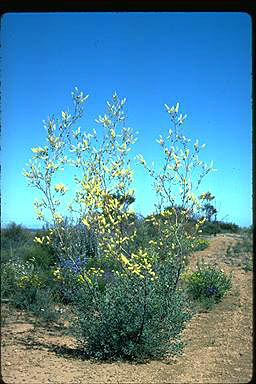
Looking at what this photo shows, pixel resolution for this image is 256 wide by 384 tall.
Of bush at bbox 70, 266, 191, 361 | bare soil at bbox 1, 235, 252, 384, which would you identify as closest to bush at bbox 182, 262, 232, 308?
bare soil at bbox 1, 235, 252, 384

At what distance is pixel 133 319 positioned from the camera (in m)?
5.30

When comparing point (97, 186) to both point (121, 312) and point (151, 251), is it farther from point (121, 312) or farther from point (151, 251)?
point (121, 312)

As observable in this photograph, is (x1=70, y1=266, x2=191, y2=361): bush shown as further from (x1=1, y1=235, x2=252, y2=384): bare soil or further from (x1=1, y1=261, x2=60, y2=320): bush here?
(x1=1, y1=261, x2=60, y2=320): bush

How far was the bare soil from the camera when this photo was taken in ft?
15.8

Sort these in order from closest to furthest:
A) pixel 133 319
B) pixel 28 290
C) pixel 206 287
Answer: pixel 133 319 < pixel 28 290 < pixel 206 287

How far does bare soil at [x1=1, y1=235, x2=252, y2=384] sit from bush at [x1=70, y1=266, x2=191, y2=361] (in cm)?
17

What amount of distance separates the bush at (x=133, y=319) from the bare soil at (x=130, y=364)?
0.57 ft

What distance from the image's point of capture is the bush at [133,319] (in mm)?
5301

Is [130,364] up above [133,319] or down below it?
below

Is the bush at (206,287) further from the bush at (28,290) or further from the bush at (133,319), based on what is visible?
the bush at (133,319)

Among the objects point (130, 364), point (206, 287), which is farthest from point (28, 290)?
point (130, 364)

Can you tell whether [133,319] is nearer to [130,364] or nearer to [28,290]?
[130,364]

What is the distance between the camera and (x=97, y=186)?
17.3ft

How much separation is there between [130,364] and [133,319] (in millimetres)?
496
